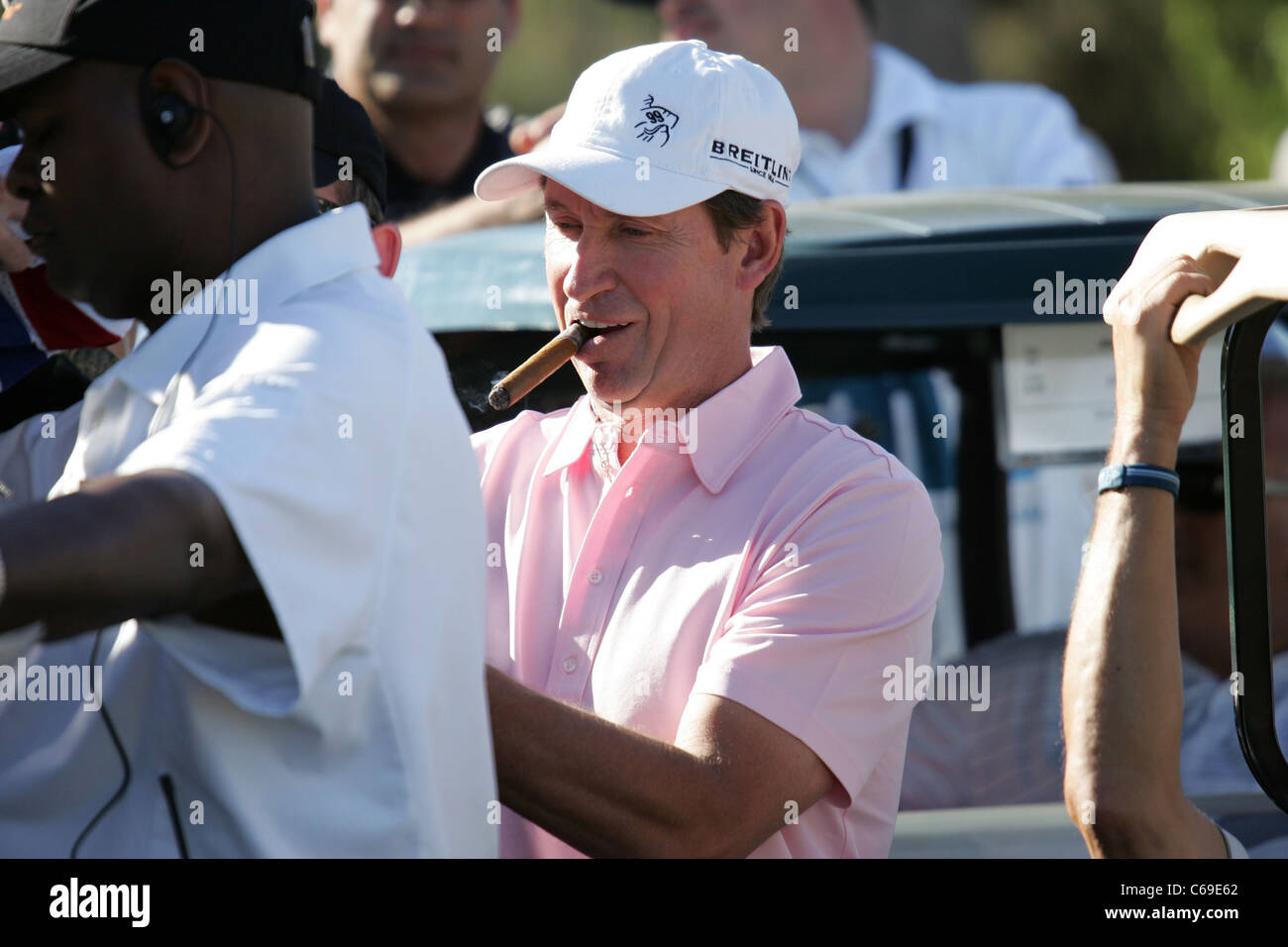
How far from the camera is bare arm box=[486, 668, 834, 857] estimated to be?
1.80 m

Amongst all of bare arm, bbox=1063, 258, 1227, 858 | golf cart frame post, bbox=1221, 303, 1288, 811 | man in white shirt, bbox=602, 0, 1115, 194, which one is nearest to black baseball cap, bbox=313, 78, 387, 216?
bare arm, bbox=1063, 258, 1227, 858

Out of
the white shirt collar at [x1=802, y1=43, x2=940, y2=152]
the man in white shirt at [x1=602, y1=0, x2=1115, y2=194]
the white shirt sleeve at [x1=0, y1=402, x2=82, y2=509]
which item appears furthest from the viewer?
the white shirt collar at [x1=802, y1=43, x2=940, y2=152]

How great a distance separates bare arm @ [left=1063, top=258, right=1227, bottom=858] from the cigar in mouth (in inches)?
28.2

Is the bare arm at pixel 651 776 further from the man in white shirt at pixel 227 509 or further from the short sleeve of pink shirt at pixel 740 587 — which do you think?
the man in white shirt at pixel 227 509

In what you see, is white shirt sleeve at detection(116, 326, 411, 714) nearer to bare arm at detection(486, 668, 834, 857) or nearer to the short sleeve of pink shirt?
bare arm at detection(486, 668, 834, 857)

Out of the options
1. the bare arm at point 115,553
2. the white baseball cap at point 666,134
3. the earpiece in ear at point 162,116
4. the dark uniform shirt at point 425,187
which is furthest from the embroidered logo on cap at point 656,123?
the dark uniform shirt at point 425,187

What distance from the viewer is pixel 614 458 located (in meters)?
2.29

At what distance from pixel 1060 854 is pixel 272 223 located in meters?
1.75

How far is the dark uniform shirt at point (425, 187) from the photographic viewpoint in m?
5.01

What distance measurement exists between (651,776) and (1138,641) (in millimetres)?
533

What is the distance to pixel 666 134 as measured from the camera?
221 centimetres

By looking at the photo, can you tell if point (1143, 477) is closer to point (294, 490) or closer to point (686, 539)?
point (686, 539)

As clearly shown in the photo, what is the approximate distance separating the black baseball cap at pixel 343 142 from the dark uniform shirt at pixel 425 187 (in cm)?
268

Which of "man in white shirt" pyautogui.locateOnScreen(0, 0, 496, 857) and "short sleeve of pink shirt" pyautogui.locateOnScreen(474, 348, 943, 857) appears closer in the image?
"man in white shirt" pyautogui.locateOnScreen(0, 0, 496, 857)
